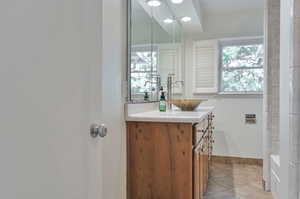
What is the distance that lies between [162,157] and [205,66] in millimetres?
2618

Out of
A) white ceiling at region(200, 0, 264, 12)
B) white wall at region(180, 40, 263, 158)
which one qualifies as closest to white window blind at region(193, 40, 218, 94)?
white wall at region(180, 40, 263, 158)

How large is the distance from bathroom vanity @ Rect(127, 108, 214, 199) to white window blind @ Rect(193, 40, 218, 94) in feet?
7.57

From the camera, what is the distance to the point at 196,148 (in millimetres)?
1908

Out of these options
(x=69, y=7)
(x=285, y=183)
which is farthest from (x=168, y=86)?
(x=69, y=7)

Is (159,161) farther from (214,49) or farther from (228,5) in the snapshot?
(228,5)

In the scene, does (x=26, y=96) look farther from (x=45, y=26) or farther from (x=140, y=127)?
(x=140, y=127)

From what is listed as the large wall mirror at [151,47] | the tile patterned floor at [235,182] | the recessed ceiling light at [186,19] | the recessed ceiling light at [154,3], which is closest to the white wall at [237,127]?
the tile patterned floor at [235,182]

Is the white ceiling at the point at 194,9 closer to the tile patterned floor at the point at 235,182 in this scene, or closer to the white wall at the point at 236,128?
the white wall at the point at 236,128

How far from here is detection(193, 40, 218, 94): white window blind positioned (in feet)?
13.3

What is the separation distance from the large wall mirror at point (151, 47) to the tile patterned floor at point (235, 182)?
4.21 ft

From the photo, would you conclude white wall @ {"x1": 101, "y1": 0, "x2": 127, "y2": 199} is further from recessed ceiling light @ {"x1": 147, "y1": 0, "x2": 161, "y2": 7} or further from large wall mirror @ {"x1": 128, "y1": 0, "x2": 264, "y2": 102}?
large wall mirror @ {"x1": 128, "y1": 0, "x2": 264, "y2": 102}

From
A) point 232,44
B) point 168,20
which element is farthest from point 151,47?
point 232,44

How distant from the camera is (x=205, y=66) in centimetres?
412

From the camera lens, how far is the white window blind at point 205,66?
4062 millimetres
